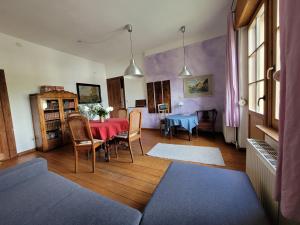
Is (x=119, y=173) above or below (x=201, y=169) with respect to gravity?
below

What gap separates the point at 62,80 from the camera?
4.23 metres

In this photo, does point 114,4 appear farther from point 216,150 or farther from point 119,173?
point 216,150

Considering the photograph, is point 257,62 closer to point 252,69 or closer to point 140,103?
point 252,69

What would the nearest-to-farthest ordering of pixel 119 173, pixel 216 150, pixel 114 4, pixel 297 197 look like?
1. pixel 297 197
2. pixel 119 173
3. pixel 114 4
4. pixel 216 150

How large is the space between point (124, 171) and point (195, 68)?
351 centimetres

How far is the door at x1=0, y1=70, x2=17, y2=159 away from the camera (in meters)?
2.95

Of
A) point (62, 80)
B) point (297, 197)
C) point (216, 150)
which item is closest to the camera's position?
point (297, 197)

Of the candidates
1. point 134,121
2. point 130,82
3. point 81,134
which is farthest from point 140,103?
point 81,134

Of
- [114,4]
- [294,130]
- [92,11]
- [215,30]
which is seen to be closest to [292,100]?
[294,130]

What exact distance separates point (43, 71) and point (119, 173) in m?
3.63

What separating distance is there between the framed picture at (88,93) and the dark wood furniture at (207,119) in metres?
3.93

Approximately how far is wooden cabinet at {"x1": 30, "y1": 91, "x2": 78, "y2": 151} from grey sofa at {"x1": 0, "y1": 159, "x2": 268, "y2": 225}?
2.52 metres

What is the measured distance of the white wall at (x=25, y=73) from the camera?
3121mm

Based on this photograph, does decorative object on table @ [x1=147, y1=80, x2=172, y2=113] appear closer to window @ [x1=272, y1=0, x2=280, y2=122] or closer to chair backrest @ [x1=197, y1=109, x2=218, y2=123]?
chair backrest @ [x1=197, y1=109, x2=218, y2=123]
